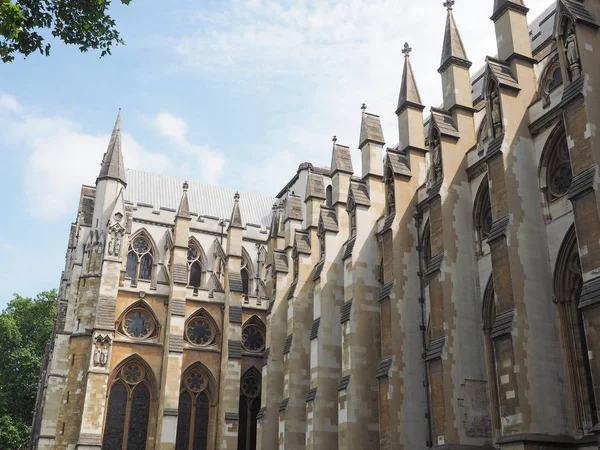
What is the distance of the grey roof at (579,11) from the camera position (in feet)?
53.4

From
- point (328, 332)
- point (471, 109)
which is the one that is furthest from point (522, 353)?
point (328, 332)

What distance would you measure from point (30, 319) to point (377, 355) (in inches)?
1260

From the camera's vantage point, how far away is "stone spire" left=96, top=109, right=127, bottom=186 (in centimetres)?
3416

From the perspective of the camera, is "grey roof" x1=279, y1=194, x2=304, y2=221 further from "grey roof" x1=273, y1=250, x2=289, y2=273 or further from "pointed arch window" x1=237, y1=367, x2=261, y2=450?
"pointed arch window" x1=237, y1=367, x2=261, y2=450

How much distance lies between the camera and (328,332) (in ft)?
84.4

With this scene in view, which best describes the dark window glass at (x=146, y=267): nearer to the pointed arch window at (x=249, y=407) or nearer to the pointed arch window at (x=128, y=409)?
the pointed arch window at (x=128, y=409)

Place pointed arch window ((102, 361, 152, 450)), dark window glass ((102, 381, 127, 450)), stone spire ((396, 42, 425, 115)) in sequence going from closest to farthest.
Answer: stone spire ((396, 42, 425, 115)), dark window glass ((102, 381, 127, 450)), pointed arch window ((102, 361, 152, 450))

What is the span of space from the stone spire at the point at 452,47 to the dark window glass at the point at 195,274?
19728mm

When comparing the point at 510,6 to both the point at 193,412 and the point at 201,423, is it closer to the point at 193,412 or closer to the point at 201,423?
the point at 193,412

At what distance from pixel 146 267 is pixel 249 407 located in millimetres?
9337

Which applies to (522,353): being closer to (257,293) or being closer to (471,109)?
(471,109)

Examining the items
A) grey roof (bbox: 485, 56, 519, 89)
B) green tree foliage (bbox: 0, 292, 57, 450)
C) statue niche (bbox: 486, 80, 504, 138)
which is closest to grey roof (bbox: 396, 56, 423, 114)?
grey roof (bbox: 485, 56, 519, 89)

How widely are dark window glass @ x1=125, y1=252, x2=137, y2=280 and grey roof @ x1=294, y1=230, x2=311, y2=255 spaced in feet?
33.0

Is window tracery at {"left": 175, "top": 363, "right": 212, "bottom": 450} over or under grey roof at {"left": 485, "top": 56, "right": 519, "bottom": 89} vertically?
under
